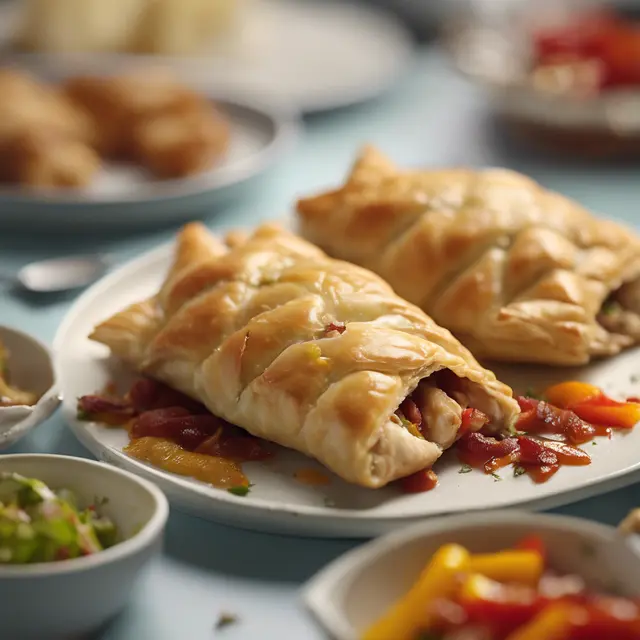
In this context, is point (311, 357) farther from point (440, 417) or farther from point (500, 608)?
point (500, 608)

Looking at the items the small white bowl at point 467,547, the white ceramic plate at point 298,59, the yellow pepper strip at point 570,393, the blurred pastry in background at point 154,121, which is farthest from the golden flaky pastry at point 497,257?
the white ceramic plate at point 298,59

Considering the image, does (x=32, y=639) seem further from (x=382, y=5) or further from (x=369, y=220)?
(x=382, y=5)

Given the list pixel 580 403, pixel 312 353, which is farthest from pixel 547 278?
pixel 312 353

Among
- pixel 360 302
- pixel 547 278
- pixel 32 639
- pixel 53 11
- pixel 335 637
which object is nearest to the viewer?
pixel 335 637

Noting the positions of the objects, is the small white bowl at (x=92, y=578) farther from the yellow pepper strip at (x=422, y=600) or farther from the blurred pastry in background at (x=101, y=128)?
the blurred pastry in background at (x=101, y=128)

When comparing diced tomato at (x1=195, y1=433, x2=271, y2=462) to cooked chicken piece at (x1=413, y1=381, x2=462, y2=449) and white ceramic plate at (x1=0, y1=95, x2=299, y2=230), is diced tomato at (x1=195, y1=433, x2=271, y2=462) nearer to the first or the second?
cooked chicken piece at (x1=413, y1=381, x2=462, y2=449)
